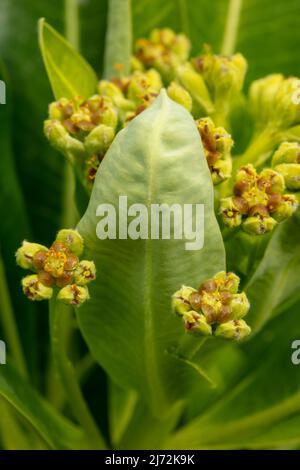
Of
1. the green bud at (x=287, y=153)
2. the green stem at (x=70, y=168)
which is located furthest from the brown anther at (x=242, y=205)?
the green stem at (x=70, y=168)

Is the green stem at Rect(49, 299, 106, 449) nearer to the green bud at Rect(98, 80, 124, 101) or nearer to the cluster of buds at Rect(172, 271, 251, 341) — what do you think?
the cluster of buds at Rect(172, 271, 251, 341)

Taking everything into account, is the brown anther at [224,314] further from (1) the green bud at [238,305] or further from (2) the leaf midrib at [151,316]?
(2) the leaf midrib at [151,316]

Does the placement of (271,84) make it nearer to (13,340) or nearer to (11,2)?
(11,2)

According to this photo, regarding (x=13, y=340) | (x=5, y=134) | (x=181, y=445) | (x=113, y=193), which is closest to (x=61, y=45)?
(x=5, y=134)

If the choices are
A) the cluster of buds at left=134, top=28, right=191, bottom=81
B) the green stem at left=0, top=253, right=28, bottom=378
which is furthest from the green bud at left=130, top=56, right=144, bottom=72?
the green stem at left=0, top=253, right=28, bottom=378

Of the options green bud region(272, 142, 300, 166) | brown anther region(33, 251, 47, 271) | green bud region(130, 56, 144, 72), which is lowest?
brown anther region(33, 251, 47, 271)

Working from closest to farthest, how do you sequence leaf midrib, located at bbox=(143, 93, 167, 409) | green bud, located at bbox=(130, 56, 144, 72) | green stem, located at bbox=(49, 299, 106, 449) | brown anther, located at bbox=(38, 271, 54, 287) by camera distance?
leaf midrib, located at bbox=(143, 93, 167, 409) < brown anther, located at bbox=(38, 271, 54, 287) < green stem, located at bbox=(49, 299, 106, 449) < green bud, located at bbox=(130, 56, 144, 72)
